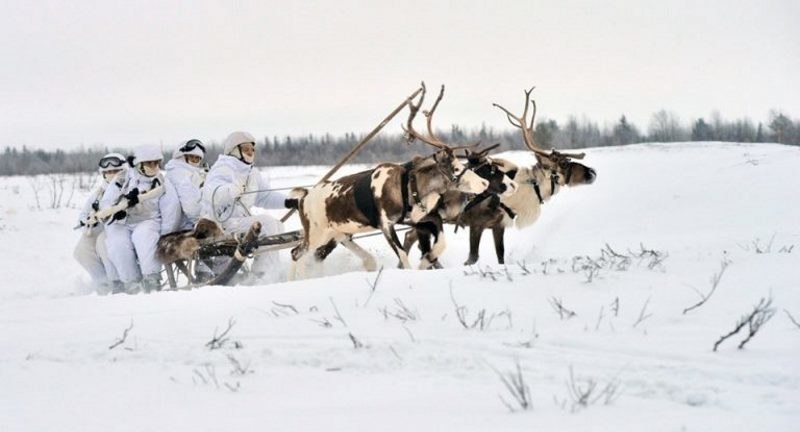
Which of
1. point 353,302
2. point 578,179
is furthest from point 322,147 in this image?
point 353,302

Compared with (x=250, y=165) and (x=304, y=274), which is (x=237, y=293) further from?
(x=250, y=165)

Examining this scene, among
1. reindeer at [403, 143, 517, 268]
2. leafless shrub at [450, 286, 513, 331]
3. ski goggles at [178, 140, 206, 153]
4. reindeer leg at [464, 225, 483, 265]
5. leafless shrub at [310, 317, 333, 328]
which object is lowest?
reindeer leg at [464, 225, 483, 265]

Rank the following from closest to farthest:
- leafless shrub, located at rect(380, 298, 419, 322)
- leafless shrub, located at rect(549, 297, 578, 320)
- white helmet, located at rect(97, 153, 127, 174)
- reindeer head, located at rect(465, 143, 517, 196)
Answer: leafless shrub, located at rect(549, 297, 578, 320) → leafless shrub, located at rect(380, 298, 419, 322) → reindeer head, located at rect(465, 143, 517, 196) → white helmet, located at rect(97, 153, 127, 174)

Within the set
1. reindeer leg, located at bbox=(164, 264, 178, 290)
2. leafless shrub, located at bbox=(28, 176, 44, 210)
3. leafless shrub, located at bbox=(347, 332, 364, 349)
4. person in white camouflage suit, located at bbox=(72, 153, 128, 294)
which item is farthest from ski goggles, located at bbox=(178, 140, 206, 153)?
leafless shrub, located at bbox=(28, 176, 44, 210)

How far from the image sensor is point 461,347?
4238 millimetres

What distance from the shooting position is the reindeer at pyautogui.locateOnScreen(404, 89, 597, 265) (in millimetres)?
10078

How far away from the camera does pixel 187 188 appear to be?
1019cm

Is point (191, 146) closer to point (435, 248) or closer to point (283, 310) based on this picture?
point (435, 248)

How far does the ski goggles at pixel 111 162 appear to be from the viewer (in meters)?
10.6

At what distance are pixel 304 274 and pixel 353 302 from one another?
4.60 m

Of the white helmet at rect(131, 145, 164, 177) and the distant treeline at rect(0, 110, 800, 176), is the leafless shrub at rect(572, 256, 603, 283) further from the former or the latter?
the distant treeline at rect(0, 110, 800, 176)

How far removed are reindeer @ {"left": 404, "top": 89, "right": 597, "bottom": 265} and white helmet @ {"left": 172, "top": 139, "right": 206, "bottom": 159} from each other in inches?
104

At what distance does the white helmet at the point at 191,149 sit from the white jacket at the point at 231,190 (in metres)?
0.34

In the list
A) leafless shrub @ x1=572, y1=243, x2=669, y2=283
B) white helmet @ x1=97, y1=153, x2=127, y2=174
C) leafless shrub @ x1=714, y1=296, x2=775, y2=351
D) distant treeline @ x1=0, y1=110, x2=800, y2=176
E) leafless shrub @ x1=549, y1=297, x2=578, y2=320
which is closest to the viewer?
leafless shrub @ x1=714, y1=296, x2=775, y2=351
